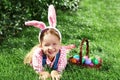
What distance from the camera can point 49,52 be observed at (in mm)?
6055

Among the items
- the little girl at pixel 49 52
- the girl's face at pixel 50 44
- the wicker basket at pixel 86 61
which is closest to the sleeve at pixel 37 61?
the little girl at pixel 49 52

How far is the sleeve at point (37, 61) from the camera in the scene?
6.05 meters

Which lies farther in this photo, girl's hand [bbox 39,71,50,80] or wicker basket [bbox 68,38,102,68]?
wicker basket [bbox 68,38,102,68]

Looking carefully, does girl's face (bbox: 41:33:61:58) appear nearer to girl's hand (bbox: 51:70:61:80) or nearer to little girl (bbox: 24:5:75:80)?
little girl (bbox: 24:5:75:80)

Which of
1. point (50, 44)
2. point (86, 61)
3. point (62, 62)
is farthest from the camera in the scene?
point (86, 61)

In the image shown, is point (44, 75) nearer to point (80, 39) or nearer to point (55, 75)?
point (55, 75)

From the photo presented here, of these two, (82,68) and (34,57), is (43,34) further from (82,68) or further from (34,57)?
(82,68)

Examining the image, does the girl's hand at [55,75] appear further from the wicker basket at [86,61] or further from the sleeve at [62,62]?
the wicker basket at [86,61]

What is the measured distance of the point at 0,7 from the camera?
807cm

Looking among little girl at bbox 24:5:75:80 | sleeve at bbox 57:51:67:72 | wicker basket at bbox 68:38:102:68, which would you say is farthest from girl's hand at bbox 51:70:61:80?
wicker basket at bbox 68:38:102:68

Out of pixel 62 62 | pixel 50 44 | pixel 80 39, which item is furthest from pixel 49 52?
pixel 80 39

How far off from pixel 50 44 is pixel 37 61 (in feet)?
1.06

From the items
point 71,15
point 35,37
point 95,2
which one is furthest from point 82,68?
point 95,2

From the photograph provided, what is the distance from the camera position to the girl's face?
5977 mm
